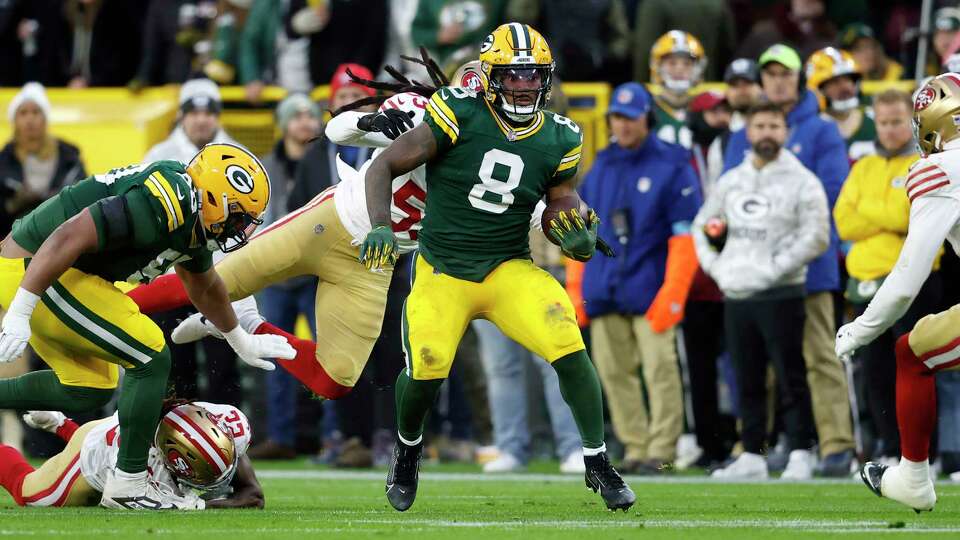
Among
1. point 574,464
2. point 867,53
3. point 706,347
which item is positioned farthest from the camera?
point 867,53

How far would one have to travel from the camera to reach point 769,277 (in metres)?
10.1

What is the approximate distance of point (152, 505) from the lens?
7.38 meters

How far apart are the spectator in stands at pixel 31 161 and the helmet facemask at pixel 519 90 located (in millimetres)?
5188

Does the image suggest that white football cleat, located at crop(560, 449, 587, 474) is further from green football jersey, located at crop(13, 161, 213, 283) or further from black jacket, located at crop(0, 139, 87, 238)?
black jacket, located at crop(0, 139, 87, 238)

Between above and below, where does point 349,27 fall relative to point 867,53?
above

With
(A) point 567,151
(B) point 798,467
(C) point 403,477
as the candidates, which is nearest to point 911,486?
(A) point 567,151

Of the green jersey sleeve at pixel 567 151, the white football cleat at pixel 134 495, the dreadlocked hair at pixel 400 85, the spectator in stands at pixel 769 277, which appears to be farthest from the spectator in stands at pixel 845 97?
the white football cleat at pixel 134 495

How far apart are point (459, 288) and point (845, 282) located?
453cm

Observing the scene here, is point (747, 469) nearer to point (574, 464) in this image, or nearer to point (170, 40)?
point (574, 464)

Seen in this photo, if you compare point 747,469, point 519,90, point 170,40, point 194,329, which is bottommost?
point 747,469

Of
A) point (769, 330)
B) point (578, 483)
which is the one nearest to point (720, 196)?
point (769, 330)

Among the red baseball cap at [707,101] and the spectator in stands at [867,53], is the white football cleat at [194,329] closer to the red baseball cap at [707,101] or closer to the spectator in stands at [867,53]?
the red baseball cap at [707,101]

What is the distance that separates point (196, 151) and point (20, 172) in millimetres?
1485

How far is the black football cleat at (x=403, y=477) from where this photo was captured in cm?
740
